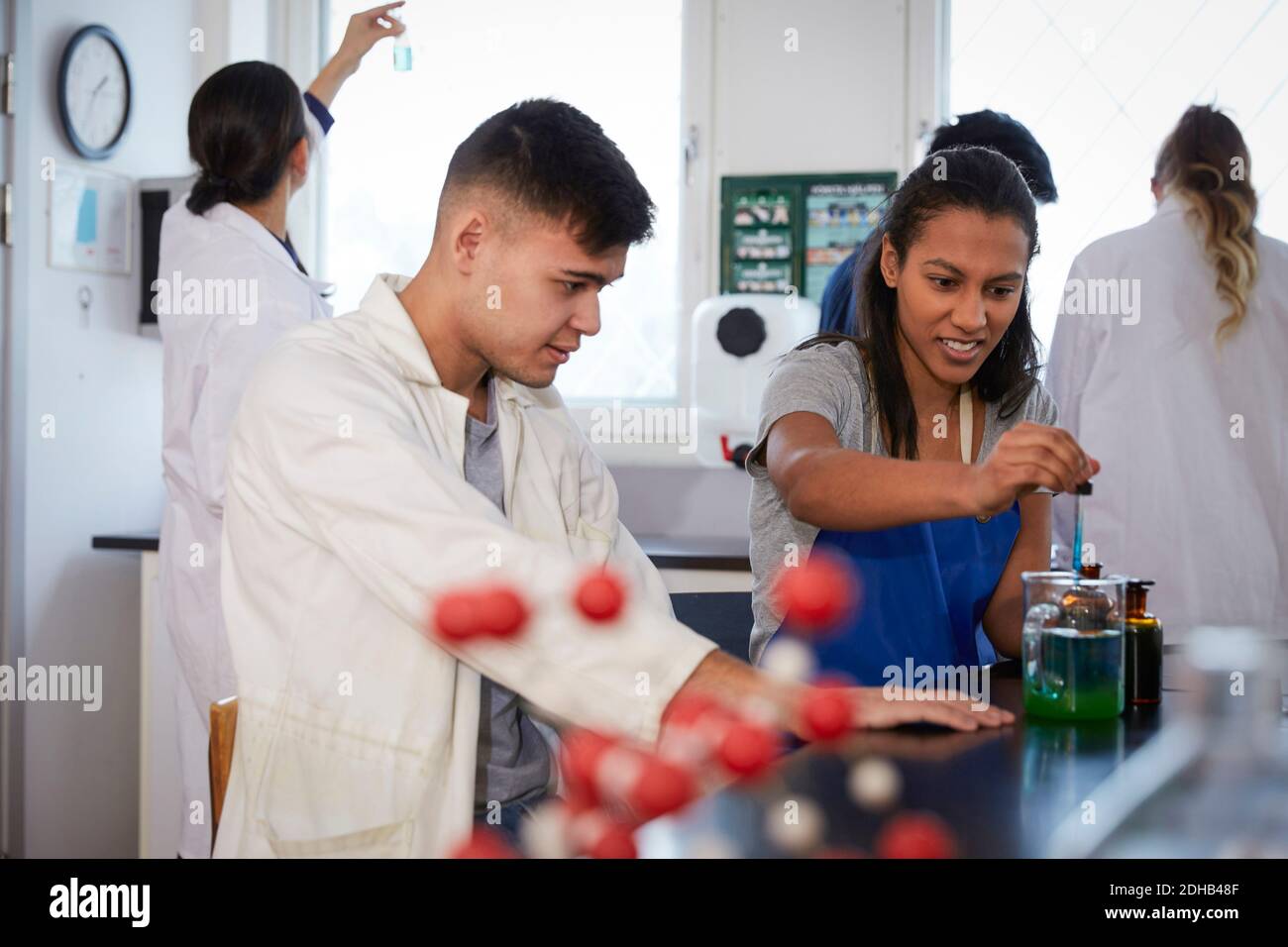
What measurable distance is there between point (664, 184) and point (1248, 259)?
1434 millimetres

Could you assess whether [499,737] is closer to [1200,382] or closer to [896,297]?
[896,297]

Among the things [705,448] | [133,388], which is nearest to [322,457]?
[705,448]

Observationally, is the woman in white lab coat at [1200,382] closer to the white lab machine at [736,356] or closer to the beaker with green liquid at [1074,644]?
the white lab machine at [736,356]

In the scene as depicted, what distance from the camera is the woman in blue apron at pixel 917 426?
A: 53.1 inches

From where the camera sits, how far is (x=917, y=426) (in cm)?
150

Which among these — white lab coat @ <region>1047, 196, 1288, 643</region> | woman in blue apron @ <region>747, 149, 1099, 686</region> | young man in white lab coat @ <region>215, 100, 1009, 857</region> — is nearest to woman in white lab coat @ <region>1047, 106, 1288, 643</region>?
white lab coat @ <region>1047, 196, 1288, 643</region>

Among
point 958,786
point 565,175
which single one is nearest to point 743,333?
point 565,175

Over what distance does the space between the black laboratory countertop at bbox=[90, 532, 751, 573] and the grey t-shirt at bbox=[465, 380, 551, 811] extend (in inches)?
46.0

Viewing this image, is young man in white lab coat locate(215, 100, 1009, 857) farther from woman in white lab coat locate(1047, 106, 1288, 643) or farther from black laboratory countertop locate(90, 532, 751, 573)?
black laboratory countertop locate(90, 532, 751, 573)

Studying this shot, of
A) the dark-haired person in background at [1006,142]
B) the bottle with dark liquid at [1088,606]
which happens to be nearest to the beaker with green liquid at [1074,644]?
the bottle with dark liquid at [1088,606]

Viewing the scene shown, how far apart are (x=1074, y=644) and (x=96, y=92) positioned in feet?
8.22

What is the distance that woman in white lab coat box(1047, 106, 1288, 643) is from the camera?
213 cm
